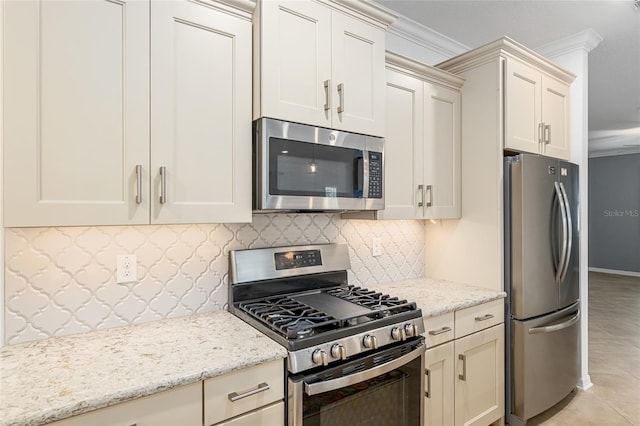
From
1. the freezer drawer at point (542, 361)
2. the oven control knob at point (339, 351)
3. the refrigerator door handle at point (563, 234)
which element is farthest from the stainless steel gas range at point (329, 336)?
the refrigerator door handle at point (563, 234)

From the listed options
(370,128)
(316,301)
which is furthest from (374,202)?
(316,301)

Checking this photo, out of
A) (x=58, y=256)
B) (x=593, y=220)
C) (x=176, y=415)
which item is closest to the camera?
(x=176, y=415)

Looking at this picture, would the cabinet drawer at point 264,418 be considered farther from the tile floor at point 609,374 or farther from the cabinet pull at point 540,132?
the cabinet pull at point 540,132

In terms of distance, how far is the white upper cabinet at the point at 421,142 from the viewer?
2189 mm

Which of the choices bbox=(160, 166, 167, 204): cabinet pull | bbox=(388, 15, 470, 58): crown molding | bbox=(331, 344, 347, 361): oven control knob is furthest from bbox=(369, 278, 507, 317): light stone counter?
bbox=(388, 15, 470, 58): crown molding

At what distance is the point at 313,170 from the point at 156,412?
1.13 metres

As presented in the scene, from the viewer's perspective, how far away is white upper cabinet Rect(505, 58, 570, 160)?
2363mm

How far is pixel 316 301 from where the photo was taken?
1.90 meters

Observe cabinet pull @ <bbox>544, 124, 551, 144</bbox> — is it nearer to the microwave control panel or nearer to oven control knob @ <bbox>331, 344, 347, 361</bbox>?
the microwave control panel

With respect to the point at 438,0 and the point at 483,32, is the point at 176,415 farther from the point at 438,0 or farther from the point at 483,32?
the point at 483,32

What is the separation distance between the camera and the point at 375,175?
1.96 m

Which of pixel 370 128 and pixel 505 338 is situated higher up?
pixel 370 128

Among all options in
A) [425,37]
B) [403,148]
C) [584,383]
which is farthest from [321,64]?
[584,383]

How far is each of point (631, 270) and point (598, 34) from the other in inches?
291
